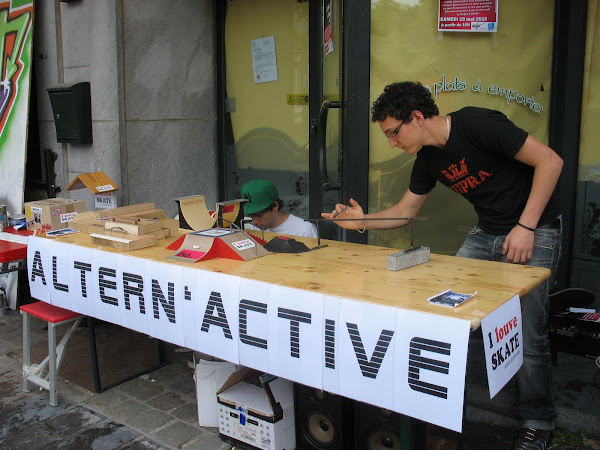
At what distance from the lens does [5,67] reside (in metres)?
5.80

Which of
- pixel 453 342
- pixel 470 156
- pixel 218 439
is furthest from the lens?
pixel 218 439

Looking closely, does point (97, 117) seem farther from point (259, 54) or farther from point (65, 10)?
point (259, 54)

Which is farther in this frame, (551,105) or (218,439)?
(551,105)

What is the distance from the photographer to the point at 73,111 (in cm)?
511

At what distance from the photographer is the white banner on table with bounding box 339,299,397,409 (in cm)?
207

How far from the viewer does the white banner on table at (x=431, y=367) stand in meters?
1.91

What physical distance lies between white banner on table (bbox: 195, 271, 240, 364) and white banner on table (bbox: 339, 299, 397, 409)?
0.54 metres

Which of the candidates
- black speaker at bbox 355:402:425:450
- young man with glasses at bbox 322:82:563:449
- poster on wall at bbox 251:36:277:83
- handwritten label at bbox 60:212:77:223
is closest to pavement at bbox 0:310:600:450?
young man with glasses at bbox 322:82:563:449

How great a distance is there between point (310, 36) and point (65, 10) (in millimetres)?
2232

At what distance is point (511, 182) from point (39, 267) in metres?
2.64

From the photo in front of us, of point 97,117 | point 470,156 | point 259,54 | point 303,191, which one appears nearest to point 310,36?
point 259,54

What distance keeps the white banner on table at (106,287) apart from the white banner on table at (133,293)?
0.11ft

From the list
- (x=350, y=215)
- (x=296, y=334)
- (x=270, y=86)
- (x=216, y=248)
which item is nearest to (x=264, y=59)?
(x=270, y=86)

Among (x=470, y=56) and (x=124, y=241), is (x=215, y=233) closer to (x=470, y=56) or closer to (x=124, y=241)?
(x=124, y=241)
